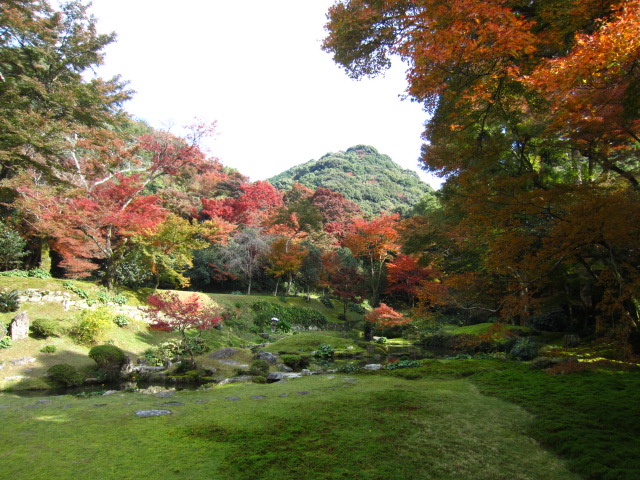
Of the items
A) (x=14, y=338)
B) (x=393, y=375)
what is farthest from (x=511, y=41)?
(x=14, y=338)

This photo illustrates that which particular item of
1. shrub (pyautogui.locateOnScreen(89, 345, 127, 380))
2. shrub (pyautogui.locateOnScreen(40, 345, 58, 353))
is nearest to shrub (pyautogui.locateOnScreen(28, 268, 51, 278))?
shrub (pyautogui.locateOnScreen(40, 345, 58, 353))

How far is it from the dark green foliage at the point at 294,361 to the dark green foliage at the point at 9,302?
7956 millimetres

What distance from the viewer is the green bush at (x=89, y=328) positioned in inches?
380

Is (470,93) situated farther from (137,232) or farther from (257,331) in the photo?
(257,331)

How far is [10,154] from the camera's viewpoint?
28.6 ft

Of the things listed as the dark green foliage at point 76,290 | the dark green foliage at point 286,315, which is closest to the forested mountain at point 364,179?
the dark green foliage at point 286,315

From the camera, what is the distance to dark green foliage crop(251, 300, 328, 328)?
17.4m

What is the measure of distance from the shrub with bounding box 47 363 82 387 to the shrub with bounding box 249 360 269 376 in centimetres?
399

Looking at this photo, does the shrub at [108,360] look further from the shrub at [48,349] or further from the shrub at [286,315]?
the shrub at [286,315]

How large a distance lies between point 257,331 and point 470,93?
1431 centimetres

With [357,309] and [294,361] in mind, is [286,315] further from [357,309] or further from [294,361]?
[294,361]

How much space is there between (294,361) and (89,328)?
6.22 meters

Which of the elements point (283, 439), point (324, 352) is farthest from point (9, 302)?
point (283, 439)

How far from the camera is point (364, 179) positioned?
184ft
